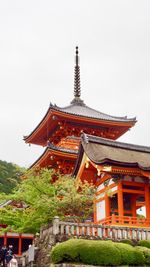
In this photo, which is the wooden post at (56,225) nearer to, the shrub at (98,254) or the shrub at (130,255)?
the shrub at (98,254)

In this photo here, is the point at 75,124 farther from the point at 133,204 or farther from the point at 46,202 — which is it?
the point at 46,202

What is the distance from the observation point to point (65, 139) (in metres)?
37.2

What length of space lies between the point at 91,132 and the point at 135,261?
2170 cm

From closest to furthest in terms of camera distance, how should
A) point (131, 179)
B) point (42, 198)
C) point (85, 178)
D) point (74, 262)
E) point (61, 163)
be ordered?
point (74, 262) → point (42, 198) → point (131, 179) → point (85, 178) → point (61, 163)

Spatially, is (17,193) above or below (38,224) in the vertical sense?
above

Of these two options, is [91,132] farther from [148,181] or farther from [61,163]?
[148,181]

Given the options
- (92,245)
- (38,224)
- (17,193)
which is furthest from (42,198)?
(92,245)

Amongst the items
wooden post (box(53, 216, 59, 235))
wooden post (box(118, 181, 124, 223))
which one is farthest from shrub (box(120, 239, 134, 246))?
wooden post (box(118, 181, 124, 223))

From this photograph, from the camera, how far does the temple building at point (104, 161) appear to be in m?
23.0

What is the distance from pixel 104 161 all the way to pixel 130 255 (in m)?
6.29

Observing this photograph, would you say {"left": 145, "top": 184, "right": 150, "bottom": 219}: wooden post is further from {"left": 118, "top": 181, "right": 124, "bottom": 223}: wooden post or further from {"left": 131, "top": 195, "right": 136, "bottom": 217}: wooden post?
{"left": 118, "top": 181, "right": 124, "bottom": 223}: wooden post

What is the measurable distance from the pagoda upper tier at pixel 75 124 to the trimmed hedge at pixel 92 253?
1983 cm

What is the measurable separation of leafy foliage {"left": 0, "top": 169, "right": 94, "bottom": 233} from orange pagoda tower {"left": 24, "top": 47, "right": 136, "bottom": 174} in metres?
8.19

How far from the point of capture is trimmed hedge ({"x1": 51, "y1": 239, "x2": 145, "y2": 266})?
16453 mm
